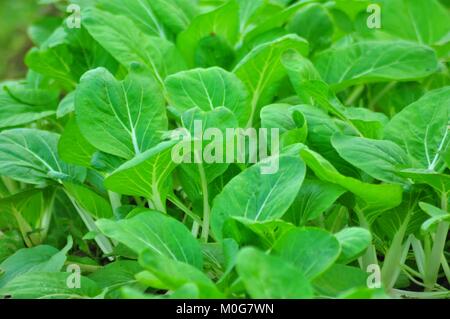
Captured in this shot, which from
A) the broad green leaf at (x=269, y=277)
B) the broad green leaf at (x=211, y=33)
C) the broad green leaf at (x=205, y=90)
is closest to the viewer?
the broad green leaf at (x=269, y=277)

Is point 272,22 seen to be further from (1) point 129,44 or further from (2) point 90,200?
(2) point 90,200

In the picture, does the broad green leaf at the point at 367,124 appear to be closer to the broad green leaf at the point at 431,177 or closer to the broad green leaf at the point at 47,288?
the broad green leaf at the point at 431,177

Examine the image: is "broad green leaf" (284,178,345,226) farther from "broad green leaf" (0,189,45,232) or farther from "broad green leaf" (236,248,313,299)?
"broad green leaf" (0,189,45,232)

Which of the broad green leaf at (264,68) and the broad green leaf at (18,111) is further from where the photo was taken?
the broad green leaf at (18,111)

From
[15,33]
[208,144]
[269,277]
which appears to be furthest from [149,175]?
[15,33]

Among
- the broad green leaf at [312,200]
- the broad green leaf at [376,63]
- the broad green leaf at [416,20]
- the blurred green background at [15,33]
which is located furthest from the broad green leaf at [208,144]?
the blurred green background at [15,33]

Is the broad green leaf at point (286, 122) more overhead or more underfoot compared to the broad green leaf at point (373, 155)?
more overhead
